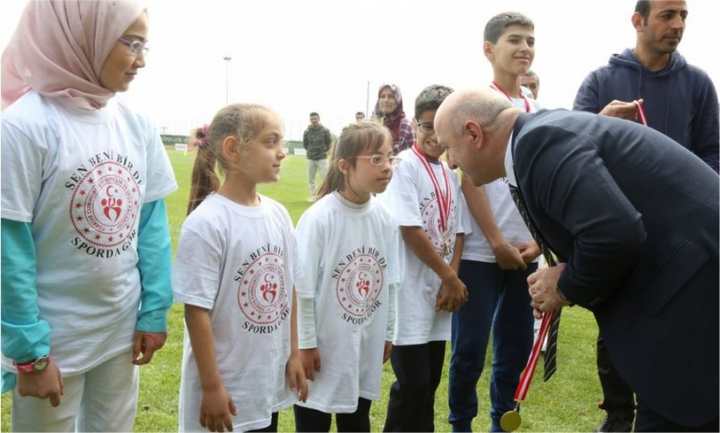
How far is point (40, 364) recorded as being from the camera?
227 centimetres

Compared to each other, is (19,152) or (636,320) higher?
(19,152)

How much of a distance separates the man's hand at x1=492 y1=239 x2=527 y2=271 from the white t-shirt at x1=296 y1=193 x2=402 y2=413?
0.72m

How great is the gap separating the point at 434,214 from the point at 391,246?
0.39m

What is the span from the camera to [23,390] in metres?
2.29

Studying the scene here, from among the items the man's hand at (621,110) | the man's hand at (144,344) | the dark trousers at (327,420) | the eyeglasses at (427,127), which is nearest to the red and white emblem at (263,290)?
the man's hand at (144,344)

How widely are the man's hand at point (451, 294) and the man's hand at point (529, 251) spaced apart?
0.40m

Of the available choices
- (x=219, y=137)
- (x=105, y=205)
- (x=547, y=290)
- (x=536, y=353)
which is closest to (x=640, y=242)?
(x=547, y=290)

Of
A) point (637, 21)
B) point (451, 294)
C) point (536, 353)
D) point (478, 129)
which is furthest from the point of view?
point (637, 21)

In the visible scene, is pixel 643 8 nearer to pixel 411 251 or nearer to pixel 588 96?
pixel 588 96

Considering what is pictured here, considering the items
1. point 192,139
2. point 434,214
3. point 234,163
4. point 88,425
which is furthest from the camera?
point 434,214

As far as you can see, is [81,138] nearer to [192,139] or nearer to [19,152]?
[19,152]

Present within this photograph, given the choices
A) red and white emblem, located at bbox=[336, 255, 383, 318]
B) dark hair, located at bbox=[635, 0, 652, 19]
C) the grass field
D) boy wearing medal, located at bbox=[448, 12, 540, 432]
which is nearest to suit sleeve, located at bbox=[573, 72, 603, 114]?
boy wearing medal, located at bbox=[448, 12, 540, 432]

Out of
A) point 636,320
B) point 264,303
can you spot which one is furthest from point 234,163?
point 636,320

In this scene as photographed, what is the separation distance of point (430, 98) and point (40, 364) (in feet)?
7.46
